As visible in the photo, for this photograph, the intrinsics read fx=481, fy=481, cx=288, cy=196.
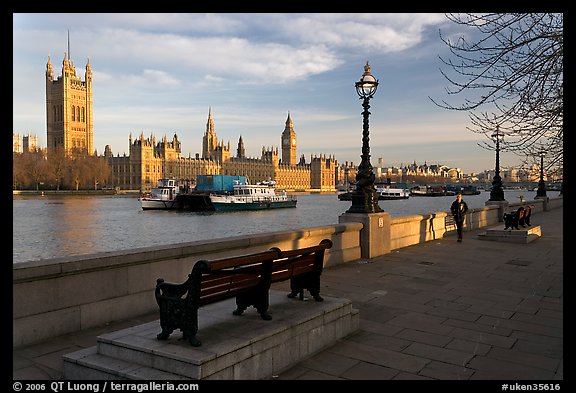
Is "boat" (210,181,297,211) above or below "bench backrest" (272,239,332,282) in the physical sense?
below

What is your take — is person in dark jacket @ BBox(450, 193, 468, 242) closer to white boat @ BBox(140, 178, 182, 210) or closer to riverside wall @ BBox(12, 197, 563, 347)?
riverside wall @ BBox(12, 197, 563, 347)

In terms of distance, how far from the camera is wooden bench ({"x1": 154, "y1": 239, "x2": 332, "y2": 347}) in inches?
172

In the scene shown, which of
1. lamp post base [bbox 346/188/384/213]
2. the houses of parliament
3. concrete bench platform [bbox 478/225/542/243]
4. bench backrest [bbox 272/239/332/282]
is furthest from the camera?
the houses of parliament

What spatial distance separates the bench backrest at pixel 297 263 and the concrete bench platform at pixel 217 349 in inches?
16.6

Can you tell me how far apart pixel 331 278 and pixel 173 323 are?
531 cm

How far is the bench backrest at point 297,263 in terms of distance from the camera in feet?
18.1

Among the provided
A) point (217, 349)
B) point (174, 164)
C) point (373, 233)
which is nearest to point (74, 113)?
point (174, 164)

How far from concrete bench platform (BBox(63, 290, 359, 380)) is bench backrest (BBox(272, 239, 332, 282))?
16.6 inches

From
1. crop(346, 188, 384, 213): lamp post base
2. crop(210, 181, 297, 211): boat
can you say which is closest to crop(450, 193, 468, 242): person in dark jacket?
crop(346, 188, 384, 213): lamp post base

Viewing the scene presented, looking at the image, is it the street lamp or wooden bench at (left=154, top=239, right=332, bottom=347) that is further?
the street lamp

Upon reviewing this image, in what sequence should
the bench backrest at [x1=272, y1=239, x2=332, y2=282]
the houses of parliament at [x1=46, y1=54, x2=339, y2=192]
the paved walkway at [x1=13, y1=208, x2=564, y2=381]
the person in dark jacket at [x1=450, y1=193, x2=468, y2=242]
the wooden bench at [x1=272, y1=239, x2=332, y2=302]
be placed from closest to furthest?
the paved walkway at [x1=13, y1=208, x2=564, y2=381] < the bench backrest at [x1=272, y1=239, x2=332, y2=282] < the wooden bench at [x1=272, y1=239, x2=332, y2=302] < the person in dark jacket at [x1=450, y1=193, x2=468, y2=242] < the houses of parliament at [x1=46, y1=54, x2=339, y2=192]

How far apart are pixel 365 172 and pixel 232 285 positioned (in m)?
8.34

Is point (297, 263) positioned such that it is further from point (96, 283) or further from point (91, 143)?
point (91, 143)
